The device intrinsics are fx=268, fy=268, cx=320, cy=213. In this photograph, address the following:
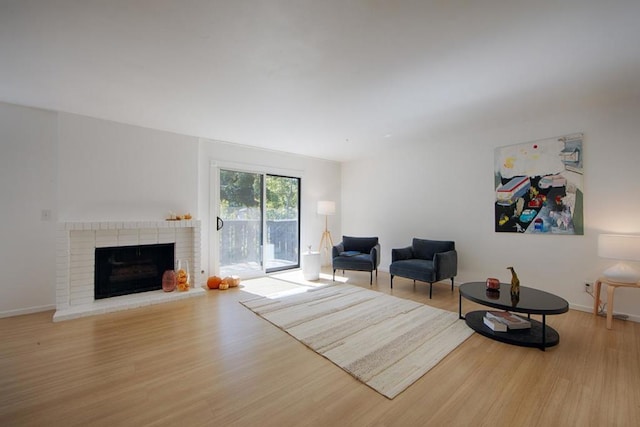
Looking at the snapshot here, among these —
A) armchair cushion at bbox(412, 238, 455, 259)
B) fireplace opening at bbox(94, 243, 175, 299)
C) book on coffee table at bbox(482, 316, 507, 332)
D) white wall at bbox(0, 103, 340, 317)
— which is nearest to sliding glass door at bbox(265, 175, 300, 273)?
white wall at bbox(0, 103, 340, 317)

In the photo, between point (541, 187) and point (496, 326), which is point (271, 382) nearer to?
point (496, 326)

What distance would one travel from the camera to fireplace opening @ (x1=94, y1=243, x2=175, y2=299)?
3.72 meters

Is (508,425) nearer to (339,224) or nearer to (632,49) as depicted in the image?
(632,49)

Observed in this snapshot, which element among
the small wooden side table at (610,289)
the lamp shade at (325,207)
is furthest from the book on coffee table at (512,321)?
the lamp shade at (325,207)

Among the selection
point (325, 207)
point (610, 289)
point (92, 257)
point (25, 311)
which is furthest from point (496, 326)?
point (25, 311)

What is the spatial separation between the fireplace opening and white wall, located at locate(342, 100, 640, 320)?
3936 millimetres

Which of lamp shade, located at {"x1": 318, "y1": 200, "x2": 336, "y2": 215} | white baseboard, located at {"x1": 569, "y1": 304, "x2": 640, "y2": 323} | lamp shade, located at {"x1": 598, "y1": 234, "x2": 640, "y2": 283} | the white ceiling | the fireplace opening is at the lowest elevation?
white baseboard, located at {"x1": 569, "y1": 304, "x2": 640, "y2": 323}

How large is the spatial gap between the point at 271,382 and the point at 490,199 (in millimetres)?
3986

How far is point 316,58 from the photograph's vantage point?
2277 millimetres

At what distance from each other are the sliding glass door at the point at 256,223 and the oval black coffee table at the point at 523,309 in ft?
11.8

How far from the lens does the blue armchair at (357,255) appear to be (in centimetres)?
469

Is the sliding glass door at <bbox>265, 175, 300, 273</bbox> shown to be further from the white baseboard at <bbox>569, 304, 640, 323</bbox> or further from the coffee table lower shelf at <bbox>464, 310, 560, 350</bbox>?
the white baseboard at <bbox>569, 304, 640, 323</bbox>

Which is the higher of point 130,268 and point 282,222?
point 282,222

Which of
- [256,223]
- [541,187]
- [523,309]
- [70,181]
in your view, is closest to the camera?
[523,309]
